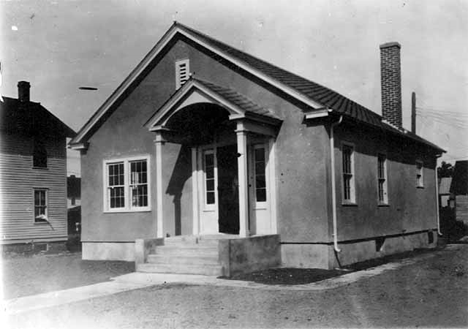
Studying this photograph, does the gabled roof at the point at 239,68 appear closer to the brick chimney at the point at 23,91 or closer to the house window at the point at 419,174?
the house window at the point at 419,174

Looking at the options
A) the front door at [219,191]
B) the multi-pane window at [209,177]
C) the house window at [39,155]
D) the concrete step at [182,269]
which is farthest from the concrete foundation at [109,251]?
the house window at [39,155]

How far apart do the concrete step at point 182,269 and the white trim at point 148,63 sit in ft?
15.6

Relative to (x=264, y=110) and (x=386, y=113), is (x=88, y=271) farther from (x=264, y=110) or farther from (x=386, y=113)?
(x=386, y=113)

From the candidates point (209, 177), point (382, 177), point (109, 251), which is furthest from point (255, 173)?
point (109, 251)

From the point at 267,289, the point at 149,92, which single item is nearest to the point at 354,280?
the point at 267,289

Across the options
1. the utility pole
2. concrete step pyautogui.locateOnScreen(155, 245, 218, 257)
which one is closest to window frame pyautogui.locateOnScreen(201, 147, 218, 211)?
concrete step pyautogui.locateOnScreen(155, 245, 218, 257)

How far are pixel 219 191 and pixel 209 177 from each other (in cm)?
61

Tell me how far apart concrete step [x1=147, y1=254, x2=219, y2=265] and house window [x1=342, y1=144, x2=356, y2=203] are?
436 cm

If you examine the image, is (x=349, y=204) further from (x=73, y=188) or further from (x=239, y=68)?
(x=73, y=188)

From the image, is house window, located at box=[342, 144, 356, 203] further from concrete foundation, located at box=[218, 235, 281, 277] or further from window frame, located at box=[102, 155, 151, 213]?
window frame, located at box=[102, 155, 151, 213]

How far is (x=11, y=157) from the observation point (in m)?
24.2

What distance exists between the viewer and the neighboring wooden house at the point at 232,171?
12984 mm

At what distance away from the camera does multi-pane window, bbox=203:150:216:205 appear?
14883 millimetres

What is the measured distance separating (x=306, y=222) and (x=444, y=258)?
4.64m
